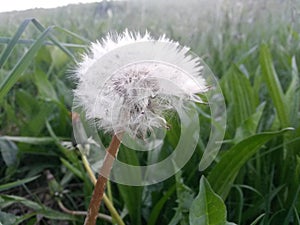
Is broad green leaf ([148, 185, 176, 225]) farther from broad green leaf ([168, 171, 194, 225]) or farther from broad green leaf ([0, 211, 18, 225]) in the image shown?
broad green leaf ([0, 211, 18, 225])

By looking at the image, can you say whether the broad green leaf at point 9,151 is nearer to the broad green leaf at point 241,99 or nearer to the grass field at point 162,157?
the grass field at point 162,157

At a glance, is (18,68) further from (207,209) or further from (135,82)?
(207,209)

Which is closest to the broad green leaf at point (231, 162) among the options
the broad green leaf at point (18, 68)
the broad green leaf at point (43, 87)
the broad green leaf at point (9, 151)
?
the broad green leaf at point (18, 68)

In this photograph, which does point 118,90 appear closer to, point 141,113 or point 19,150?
point 141,113

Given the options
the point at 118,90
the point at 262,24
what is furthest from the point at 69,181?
the point at 262,24

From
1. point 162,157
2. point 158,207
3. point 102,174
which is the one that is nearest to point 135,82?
point 102,174
